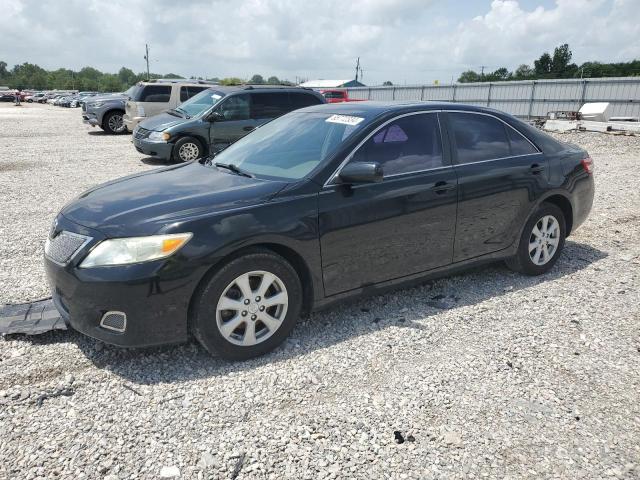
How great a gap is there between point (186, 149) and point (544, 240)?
28.7 feet

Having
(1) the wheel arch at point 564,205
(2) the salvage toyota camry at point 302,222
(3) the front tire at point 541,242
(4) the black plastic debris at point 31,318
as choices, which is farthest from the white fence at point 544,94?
(4) the black plastic debris at point 31,318

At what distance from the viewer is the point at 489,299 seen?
4.48 meters

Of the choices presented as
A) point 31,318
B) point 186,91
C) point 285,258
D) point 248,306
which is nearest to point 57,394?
point 31,318

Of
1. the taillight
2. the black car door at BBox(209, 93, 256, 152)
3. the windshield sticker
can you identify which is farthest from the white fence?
the windshield sticker

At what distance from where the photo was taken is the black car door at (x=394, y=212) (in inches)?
143

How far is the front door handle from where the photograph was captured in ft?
13.5

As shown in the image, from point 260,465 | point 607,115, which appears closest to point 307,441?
point 260,465

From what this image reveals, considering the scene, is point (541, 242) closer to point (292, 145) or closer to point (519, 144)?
point (519, 144)

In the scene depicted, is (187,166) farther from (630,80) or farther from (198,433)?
(630,80)

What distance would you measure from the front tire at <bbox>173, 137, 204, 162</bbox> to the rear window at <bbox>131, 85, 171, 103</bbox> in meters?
5.76

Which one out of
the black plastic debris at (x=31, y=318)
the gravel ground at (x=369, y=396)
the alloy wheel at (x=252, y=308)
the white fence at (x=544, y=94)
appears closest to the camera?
the gravel ground at (x=369, y=396)

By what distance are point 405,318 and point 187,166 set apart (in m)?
2.23

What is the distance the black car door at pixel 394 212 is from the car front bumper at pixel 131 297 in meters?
1.05

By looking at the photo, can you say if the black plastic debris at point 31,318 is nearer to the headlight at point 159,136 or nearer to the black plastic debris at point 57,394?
the black plastic debris at point 57,394
